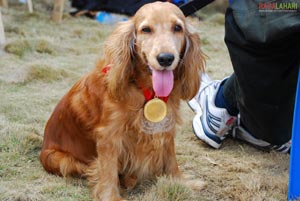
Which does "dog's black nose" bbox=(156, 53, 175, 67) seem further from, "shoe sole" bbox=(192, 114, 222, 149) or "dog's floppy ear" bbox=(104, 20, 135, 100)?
"shoe sole" bbox=(192, 114, 222, 149)

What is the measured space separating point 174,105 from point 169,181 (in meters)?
0.40

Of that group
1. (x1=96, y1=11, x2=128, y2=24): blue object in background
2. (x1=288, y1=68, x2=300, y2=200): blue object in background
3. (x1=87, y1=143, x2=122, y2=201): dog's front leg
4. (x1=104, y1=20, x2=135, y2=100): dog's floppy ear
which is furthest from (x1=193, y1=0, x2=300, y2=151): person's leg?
(x1=96, y1=11, x2=128, y2=24): blue object in background

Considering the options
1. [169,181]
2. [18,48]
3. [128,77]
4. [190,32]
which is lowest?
[18,48]

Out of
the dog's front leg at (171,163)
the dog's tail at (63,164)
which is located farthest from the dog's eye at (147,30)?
the dog's tail at (63,164)

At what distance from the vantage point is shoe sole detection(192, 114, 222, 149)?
3217mm

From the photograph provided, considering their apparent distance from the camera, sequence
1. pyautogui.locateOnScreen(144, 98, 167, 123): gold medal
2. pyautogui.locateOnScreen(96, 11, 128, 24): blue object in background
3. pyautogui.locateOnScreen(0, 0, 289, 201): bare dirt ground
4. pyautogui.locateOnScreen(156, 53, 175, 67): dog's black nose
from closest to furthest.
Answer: pyautogui.locateOnScreen(156, 53, 175, 67): dog's black nose
pyautogui.locateOnScreen(144, 98, 167, 123): gold medal
pyautogui.locateOnScreen(0, 0, 289, 201): bare dirt ground
pyautogui.locateOnScreen(96, 11, 128, 24): blue object in background

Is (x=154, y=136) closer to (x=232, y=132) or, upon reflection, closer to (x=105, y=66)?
(x=105, y=66)

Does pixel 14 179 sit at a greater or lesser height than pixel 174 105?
lesser

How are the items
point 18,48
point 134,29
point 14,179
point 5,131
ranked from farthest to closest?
point 18,48, point 5,131, point 14,179, point 134,29

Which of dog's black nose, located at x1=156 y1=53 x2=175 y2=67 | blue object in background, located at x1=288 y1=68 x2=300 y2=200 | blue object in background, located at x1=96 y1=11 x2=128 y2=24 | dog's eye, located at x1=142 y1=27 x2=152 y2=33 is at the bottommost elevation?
blue object in background, located at x1=96 y1=11 x2=128 y2=24

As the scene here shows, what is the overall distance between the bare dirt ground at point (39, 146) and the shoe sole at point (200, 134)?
0.04 m

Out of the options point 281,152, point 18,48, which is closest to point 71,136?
point 281,152

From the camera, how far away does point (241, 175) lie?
9.21ft

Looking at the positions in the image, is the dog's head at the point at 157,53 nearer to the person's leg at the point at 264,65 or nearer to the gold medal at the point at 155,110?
the gold medal at the point at 155,110
